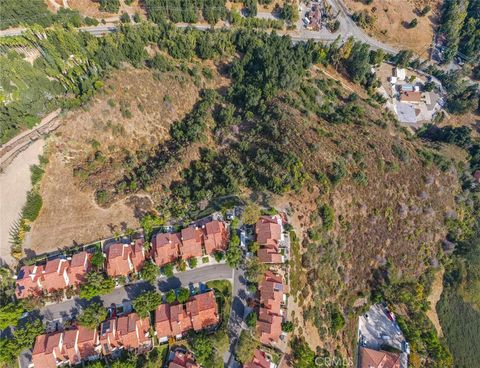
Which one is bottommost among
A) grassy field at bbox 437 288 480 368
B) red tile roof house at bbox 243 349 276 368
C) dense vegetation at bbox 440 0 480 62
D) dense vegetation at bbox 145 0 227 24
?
grassy field at bbox 437 288 480 368

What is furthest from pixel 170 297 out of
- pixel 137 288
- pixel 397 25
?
pixel 397 25

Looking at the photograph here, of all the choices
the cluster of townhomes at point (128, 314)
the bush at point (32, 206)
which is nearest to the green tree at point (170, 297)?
the cluster of townhomes at point (128, 314)

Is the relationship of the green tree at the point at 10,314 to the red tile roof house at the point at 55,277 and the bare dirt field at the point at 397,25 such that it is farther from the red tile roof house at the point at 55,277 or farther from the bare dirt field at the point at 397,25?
the bare dirt field at the point at 397,25

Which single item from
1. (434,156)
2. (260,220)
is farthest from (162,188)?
(434,156)

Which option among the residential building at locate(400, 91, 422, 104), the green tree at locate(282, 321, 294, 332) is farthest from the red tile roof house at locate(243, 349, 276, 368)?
the residential building at locate(400, 91, 422, 104)

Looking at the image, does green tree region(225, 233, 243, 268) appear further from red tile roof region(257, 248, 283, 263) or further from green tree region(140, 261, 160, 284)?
green tree region(140, 261, 160, 284)

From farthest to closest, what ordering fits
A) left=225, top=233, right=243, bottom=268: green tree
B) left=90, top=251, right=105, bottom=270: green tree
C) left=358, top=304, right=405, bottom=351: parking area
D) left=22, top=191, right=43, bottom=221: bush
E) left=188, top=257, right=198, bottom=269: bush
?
left=358, top=304, right=405, bottom=351: parking area
left=22, top=191, right=43, bottom=221: bush
left=188, top=257, right=198, bottom=269: bush
left=225, top=233, right=243, bottom=268: green tree
left=90, top=251, right=105, bottom=270: green tree
